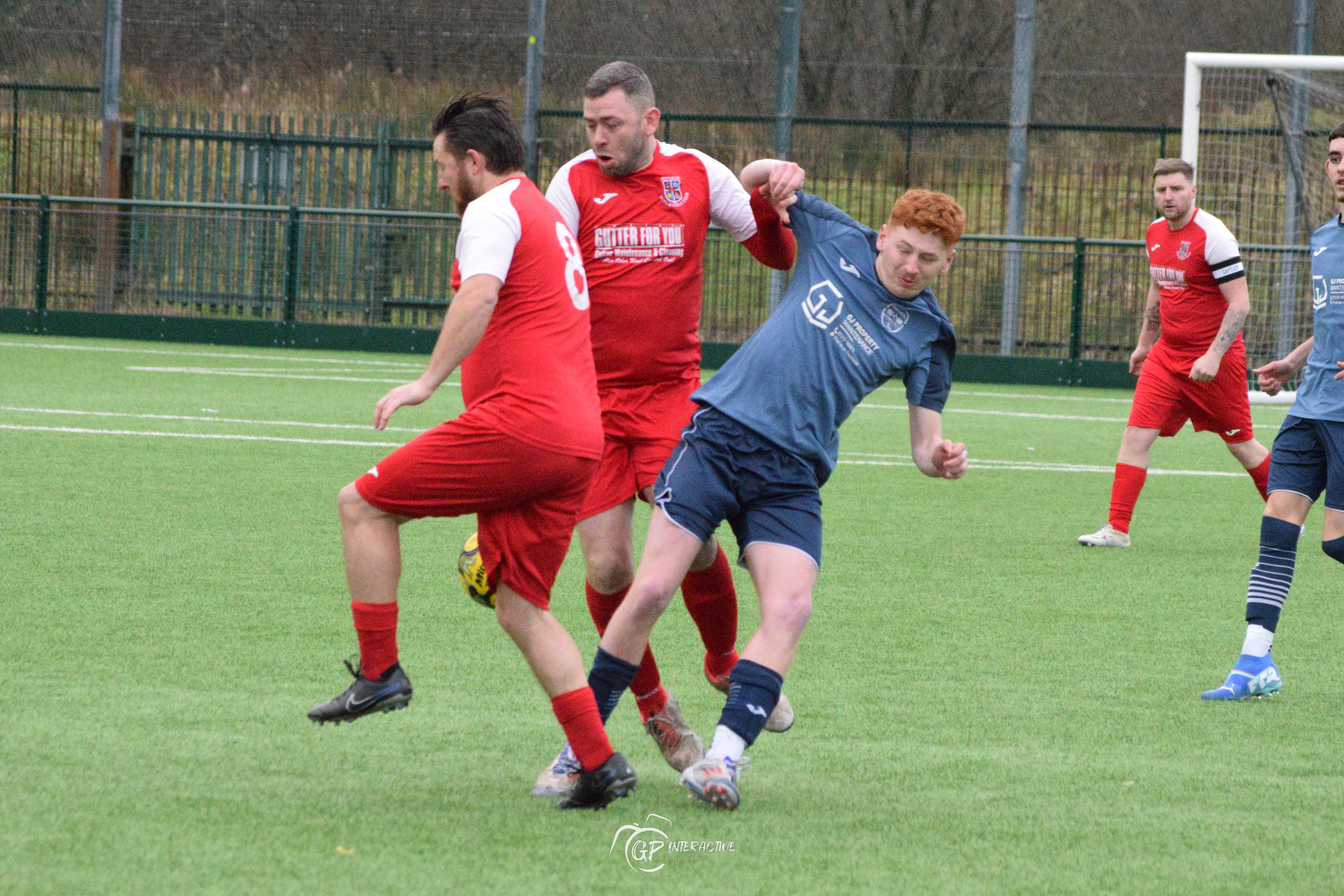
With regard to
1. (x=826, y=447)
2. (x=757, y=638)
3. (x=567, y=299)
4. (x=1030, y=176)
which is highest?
(x=1030, y=176)

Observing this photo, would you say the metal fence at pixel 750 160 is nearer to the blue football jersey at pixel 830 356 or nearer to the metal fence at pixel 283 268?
the metal fence at pixel 283 268

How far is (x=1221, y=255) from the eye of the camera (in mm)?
8383

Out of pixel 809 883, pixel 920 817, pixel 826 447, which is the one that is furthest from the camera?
pixel 826 447

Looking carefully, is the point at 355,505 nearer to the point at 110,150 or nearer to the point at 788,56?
the point at 788,56

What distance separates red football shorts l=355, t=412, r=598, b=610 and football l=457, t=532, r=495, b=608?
0.06ft

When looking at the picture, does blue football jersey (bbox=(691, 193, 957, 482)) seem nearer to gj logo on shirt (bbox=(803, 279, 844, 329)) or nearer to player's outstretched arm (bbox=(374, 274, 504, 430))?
gj logo on shirt (bbox=(803, 279, 844, 329))

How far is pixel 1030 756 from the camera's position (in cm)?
449

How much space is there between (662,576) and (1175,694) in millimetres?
2061

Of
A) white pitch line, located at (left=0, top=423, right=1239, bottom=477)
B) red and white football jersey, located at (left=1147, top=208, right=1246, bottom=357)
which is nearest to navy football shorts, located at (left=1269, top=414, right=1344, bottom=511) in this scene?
red and white football jersey, located at (left=1147, top=208, right=1246, bottom=357)

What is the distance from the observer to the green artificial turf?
3547 mm

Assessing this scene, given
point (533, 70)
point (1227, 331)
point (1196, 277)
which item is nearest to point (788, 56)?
point (533, 70)

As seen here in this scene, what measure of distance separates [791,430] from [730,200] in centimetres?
107

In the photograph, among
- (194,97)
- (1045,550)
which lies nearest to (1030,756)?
(1045,550)

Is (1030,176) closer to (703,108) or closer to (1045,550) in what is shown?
(703,108)
